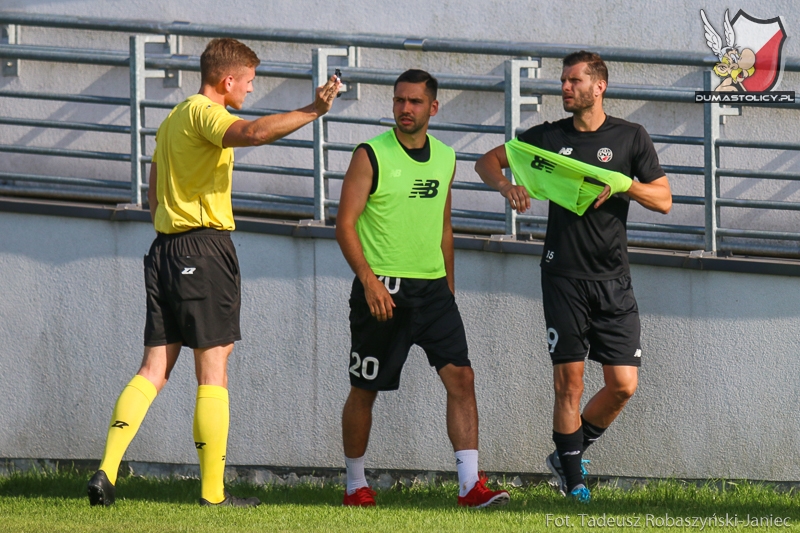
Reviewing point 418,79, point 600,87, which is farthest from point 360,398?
point 600,87

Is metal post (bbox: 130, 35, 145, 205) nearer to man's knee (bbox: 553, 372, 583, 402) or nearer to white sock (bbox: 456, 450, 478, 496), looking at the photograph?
white sock (bbox: 456, 450, 478, 496)

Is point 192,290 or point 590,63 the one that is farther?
point 590,63

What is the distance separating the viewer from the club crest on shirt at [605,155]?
6.23m

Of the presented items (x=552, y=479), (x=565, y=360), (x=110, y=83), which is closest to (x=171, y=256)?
(x=565, y=360)

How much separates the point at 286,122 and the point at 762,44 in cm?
379

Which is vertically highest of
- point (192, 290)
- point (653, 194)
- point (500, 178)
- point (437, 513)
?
point (500, 178)

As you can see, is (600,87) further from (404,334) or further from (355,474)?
(355,474)

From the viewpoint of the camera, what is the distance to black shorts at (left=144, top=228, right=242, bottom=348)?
19.6 feet

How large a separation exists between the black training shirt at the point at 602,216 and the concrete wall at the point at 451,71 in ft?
5.22

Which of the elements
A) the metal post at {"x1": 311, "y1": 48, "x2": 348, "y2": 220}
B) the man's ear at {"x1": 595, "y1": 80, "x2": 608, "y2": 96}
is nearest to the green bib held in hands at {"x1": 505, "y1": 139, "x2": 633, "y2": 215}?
the man's ear at {"x1": 595, "y1": 80, "x2": 608, "y2": 96}

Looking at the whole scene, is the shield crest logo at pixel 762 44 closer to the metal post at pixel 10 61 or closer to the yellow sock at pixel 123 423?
the yellow sock at pixel 123 423

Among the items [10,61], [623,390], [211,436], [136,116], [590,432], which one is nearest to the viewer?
[211,436]

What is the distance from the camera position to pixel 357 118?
25.4ft

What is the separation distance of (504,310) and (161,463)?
2620 mm
